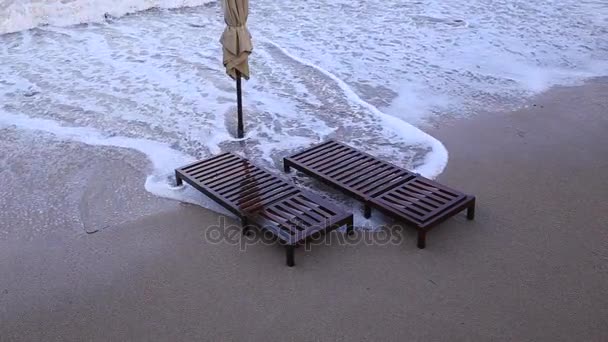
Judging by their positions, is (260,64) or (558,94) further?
(260,64)

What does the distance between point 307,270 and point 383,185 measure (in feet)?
2.80

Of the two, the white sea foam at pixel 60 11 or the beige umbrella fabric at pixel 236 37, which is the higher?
the beige umbrella fabric at pixel 236 37

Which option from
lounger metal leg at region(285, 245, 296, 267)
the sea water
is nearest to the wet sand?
lounger metal leg at region(285, 245, 296, 267)

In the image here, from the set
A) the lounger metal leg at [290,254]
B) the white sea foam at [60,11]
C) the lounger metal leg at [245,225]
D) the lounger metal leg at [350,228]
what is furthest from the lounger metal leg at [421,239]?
the white sea foam at [60,11]

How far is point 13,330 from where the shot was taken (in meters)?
2.83

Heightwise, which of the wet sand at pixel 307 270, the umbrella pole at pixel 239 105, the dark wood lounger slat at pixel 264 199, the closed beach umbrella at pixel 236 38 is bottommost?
the wet sand at pixel 307 270

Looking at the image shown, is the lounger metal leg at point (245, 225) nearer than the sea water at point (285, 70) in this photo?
Yes

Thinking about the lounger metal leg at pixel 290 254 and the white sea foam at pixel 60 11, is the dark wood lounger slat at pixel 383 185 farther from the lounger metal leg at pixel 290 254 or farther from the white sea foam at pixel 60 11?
the white sea foam at pixel 60 11

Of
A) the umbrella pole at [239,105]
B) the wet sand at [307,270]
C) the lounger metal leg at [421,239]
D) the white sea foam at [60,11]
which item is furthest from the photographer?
the white sea foam at [60,11]

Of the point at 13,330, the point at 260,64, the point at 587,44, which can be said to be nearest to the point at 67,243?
the point at 13,330

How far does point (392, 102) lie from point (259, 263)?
2.71 metres

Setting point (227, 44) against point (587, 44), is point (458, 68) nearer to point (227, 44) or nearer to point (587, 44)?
point (587, 44)

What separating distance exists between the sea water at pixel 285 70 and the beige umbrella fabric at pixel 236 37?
0.68m

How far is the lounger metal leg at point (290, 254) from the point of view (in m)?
3.21
